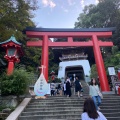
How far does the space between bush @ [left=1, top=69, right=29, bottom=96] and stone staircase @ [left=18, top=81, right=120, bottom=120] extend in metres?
0.88

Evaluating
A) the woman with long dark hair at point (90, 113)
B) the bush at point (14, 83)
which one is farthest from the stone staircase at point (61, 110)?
the woman with long dark hair at point (90, 113)

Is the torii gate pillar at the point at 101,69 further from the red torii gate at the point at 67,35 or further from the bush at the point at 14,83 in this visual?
the bush at the point at 14,83

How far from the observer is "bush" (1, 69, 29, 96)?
22.4ft

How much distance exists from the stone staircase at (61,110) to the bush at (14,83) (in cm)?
88

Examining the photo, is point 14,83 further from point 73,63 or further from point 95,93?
point 73,63

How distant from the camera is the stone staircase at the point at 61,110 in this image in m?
6.00

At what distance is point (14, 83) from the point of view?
688 centimetres

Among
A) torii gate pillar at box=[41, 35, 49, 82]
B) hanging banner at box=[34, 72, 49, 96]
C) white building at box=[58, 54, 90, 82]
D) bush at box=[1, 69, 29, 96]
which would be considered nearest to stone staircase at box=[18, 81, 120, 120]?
bush at box=[1, 69, 29, 96]

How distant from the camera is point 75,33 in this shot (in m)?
13.9

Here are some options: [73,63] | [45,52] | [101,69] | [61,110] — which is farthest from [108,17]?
[61,110]

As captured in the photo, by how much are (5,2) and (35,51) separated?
955 cm

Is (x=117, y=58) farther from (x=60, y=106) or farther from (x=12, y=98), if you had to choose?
(x=12, y=98)

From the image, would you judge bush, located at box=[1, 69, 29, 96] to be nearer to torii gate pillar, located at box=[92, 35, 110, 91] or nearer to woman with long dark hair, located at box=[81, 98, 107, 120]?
woman with long dark hair, located at box=[81, 98, 107, 120]

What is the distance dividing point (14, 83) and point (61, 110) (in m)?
2.27
